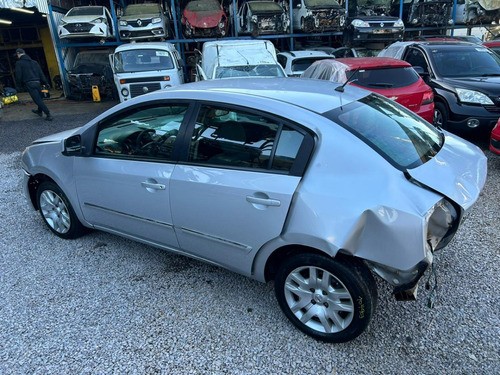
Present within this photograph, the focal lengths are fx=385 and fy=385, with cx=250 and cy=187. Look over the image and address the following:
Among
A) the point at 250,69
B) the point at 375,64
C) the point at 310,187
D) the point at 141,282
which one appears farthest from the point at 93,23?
the point at 310,187

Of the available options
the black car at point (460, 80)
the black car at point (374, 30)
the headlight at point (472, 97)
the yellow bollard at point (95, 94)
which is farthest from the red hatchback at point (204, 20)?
the headlight at point (472, 97)

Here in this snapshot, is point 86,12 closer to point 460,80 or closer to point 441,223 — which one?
point 460,80

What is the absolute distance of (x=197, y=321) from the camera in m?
2.68

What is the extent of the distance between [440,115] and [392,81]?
1.12 m

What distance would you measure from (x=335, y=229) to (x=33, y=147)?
10.6 feet

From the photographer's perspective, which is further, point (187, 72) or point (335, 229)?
point (187, 72)

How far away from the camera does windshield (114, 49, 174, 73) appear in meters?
10.6

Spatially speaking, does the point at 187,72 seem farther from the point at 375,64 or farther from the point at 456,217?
the point at 456,217

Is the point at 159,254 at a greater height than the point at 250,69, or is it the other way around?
the point at 250,69

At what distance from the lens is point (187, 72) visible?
16.3m

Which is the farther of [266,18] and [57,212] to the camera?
[266,18]

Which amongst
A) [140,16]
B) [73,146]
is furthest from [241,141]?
[140,16]

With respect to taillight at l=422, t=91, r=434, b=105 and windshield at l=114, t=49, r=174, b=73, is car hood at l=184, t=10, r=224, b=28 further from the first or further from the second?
taillight at l=422, t=91, r=434, b=105

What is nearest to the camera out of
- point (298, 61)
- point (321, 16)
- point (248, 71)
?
point (248, 71)
